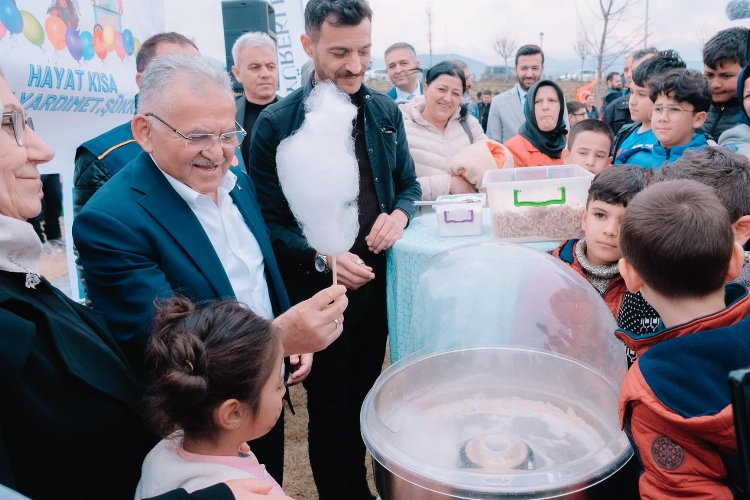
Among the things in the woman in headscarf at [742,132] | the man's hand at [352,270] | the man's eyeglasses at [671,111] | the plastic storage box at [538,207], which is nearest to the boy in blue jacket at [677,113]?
the man's eyeglasses at [671,111]

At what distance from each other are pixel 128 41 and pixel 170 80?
2.65 m

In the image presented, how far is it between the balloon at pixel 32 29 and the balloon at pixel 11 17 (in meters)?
0.03

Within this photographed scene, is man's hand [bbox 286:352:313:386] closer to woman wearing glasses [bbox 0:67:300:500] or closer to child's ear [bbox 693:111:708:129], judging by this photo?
woman wearing glasses [bbox 0:67:300:500]

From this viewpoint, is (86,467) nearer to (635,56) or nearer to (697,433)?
(697,433)

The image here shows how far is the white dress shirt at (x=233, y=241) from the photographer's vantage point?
154cm

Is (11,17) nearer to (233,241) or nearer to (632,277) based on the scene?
(233,241)

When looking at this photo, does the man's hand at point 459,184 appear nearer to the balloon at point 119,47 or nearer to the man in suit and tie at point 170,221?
the man in suit and tie at point 170,221

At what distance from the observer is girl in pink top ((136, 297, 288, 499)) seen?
1110 mm

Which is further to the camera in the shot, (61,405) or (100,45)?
(100,45)

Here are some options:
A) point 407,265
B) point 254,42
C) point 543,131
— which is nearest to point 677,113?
point 543,131

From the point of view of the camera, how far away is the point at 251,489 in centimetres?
103

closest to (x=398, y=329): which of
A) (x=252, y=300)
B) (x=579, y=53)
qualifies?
(x=252, y=300)

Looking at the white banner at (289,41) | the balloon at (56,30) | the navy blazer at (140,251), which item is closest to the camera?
the navy blazer at (140,251)

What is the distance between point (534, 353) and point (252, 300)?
2.72 feet
